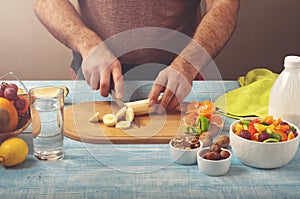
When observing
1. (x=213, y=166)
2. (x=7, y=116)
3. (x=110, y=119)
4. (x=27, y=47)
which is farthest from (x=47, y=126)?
(x=27, y=47)

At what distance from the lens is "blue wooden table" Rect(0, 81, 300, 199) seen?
93 centimetres

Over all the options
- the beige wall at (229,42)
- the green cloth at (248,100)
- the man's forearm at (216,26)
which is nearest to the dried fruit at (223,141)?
the green cloth at (248,100)

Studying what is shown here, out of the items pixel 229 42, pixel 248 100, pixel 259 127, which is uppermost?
pixel 259 127

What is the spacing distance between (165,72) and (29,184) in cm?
46

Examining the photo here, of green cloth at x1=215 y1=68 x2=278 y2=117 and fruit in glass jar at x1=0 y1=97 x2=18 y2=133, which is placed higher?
fruit in glass jar at x1=0 y1=97 x2=18 y2=133

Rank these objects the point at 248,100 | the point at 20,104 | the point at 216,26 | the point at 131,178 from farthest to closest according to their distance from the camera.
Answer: the point at 216,26
the point at 248,100
the point at 20,104
the point at 131,178

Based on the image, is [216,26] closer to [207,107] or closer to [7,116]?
[207,107]

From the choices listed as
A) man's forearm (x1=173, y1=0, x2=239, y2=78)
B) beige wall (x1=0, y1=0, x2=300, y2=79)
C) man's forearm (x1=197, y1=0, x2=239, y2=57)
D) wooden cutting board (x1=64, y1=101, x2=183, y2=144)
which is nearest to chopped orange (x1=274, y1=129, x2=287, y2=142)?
wooden cutting board (x1=64, y1=101, x2=183, y2=144)

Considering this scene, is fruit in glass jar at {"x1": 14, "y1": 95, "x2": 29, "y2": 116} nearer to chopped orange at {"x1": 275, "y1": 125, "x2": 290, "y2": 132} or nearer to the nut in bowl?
the nut in bowl

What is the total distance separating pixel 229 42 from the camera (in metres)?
2.28

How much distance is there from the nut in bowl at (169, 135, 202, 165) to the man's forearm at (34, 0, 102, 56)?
62 cm

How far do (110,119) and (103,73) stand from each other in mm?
135

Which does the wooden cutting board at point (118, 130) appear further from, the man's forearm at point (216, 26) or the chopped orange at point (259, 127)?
the man's forearm at point (216, 26)

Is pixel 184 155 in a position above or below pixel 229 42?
above
